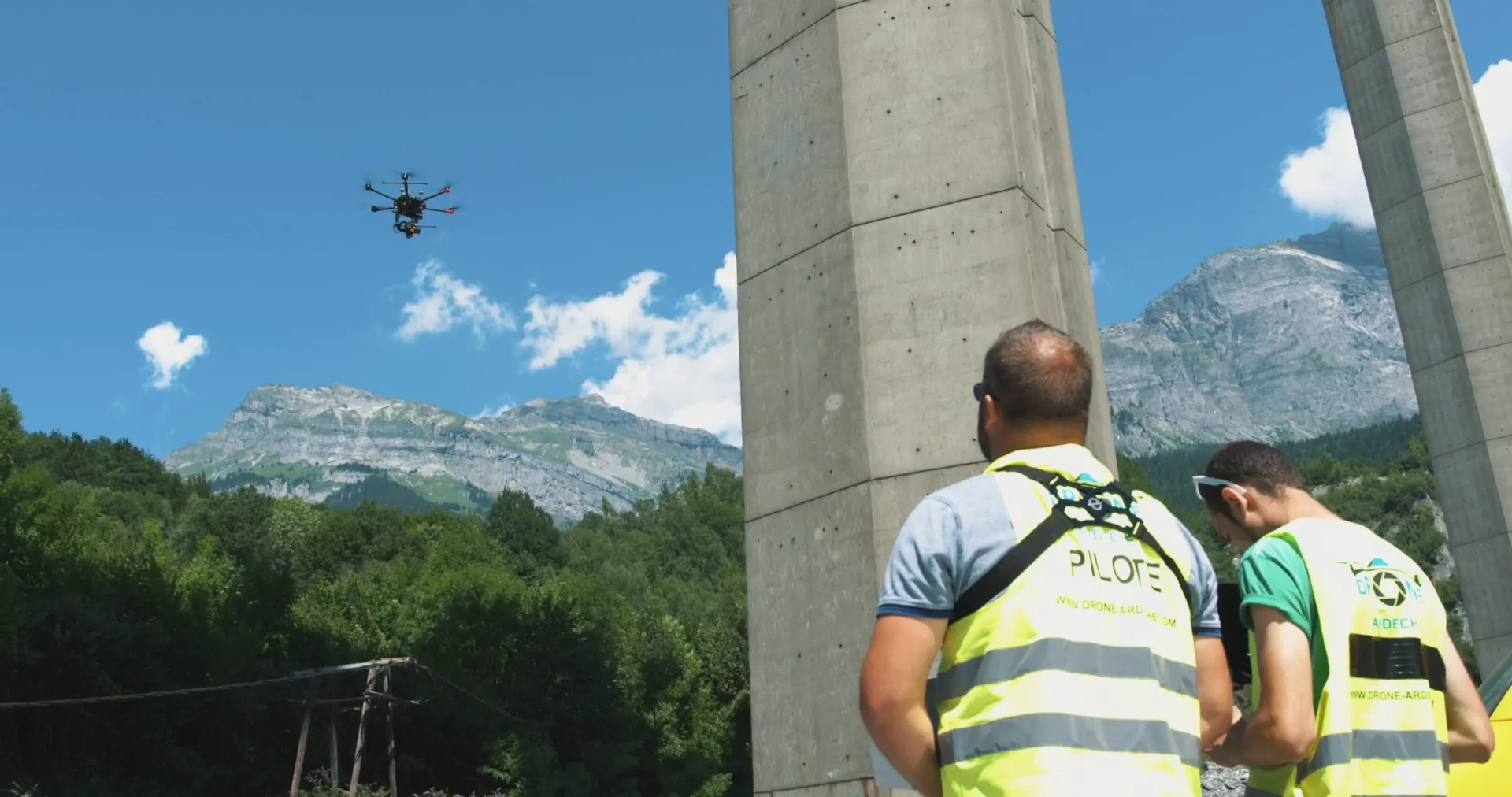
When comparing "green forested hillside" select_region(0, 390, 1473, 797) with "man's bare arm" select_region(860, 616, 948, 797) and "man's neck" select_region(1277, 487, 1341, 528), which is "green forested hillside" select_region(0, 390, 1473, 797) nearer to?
"man's neck" select_region(1277, 487, 1341, 528)

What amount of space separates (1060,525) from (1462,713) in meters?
1.60

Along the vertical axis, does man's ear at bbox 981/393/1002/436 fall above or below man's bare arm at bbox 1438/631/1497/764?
above

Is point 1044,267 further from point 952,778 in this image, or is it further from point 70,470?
point 70,470

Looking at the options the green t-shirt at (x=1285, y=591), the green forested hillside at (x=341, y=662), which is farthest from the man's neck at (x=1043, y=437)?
the green forested hillside at (x=341, y=662)

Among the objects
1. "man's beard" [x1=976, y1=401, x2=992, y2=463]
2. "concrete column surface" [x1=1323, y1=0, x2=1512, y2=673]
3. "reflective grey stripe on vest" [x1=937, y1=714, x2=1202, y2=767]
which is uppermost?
"concrete column surface" [x1=1323, y1=0, x2=1512, y2=673]

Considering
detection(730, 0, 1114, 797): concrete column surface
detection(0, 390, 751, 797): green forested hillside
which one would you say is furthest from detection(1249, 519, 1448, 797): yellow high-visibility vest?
detection(0, 390, 751, 797): green forested hillside

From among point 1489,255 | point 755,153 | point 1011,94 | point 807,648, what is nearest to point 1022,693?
point 807,648

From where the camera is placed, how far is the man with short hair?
2680 millimetres

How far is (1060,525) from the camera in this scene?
210 cm

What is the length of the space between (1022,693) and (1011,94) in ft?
20.4

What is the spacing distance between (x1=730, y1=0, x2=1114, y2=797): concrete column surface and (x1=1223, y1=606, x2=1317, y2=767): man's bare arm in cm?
427

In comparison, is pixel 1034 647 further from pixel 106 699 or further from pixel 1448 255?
pixel 106 699

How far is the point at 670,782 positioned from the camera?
115ft

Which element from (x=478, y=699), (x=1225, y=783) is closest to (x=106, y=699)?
(x=478, y=699)
